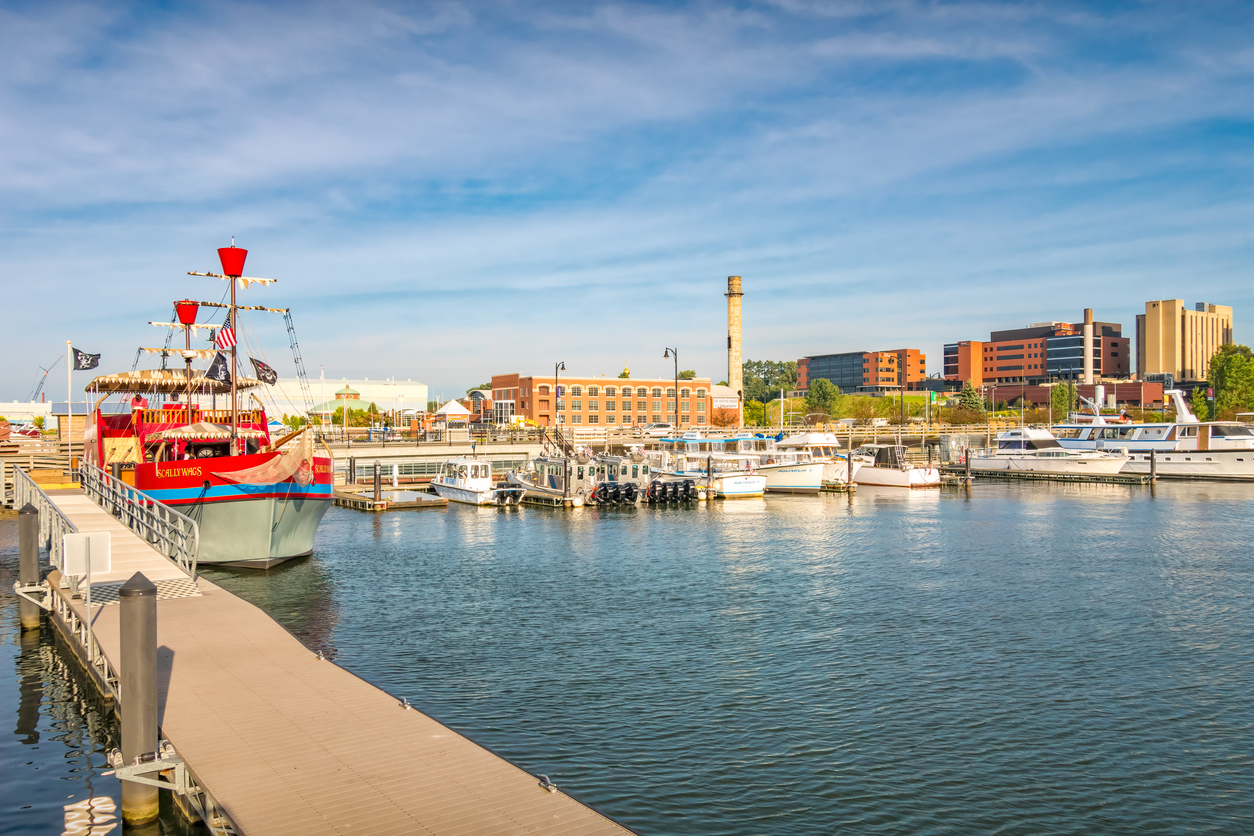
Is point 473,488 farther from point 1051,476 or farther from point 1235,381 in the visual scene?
point 1235,381

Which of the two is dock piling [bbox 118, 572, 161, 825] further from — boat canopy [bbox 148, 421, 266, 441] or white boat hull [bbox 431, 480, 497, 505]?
white boat hull [bbox 431, 480, 497, 505]

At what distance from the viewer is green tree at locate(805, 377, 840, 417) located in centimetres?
17375

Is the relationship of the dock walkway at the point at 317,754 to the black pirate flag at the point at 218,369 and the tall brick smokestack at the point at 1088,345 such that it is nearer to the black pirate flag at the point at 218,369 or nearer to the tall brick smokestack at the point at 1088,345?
the black pirate flag at the point at 218,369

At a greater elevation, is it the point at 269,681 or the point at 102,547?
the point at 102,547

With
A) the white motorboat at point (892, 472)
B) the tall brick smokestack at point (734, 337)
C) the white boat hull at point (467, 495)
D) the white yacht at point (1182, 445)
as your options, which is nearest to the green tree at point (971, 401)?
the tall brick smokestack at point (734, 337)

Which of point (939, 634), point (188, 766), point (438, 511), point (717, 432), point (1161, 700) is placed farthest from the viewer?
point (717, 432)

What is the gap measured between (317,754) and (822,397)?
169569 mm

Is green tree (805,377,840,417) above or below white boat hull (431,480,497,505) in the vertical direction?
above

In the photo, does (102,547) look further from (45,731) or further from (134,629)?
(45,731)

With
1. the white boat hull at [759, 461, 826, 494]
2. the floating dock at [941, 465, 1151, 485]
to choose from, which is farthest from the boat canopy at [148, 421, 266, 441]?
the floating dock at [941, 465, 1151, 485]

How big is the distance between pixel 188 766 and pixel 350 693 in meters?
3.20

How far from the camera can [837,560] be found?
115ft

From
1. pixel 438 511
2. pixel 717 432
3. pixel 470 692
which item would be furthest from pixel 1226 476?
pixel 470 692

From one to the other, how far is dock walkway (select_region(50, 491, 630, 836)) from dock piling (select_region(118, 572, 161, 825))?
576mm
